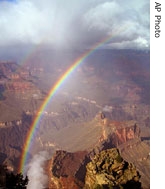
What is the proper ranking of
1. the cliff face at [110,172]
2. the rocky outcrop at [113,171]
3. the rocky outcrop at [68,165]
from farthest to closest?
the rocky outcrop at [68,165]
the rocky outcrop at [113,171]
the cliff face at [110,172]

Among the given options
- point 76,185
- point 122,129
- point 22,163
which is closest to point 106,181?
point 76,185

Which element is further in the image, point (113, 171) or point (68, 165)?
point (68, 165)

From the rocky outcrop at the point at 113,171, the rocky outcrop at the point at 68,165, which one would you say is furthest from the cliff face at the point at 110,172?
the rocky outcrop at the point at 68,165

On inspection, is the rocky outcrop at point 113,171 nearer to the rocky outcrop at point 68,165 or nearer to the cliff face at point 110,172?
the cliff face at point 110,172

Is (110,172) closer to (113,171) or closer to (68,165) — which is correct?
(113,171)

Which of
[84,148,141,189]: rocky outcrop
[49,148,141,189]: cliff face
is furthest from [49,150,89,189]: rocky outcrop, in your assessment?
[84,148,141,189]: rocky outcrop

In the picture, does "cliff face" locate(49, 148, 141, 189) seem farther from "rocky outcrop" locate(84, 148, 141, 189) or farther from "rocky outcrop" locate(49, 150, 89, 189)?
"rocky outcrop" locate(49, 150, 89, 189)

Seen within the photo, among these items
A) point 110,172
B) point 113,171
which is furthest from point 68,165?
point 113,171

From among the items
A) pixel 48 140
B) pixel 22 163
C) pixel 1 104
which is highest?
pixel 1 104

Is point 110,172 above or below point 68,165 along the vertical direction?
above
